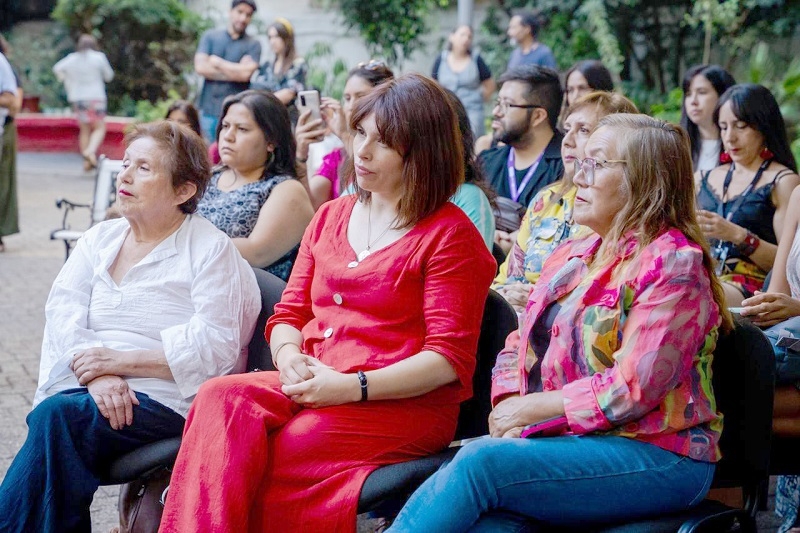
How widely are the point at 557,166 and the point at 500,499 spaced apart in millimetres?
2603

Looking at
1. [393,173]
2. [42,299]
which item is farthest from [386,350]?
[42,299]

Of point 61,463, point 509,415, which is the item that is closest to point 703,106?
Result: point 509,415

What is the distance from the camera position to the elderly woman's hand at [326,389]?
2.76m

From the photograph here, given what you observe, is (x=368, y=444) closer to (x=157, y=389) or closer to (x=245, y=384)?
(x=245, y=384)

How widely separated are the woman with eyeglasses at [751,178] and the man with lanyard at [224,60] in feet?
18.5

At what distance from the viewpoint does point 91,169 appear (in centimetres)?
1497

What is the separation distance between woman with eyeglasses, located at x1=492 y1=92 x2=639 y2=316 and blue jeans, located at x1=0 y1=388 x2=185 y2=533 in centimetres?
150

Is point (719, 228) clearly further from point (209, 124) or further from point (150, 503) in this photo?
point (209, 124)

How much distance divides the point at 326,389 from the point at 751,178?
7.86 feet

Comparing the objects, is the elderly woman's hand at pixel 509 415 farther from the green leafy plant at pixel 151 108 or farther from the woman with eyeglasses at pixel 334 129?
the green leafy plant at pixel 151 108

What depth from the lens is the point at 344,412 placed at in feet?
9.10

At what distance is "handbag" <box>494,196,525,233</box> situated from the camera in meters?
4.55

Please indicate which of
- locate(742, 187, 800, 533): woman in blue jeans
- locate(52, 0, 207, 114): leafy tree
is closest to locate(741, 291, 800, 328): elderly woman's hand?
locate(742, 187, 800, 533): woman in blue jeans

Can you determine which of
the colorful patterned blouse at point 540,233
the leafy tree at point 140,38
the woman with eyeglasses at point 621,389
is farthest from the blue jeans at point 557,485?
the leafy tree at point 140,38
